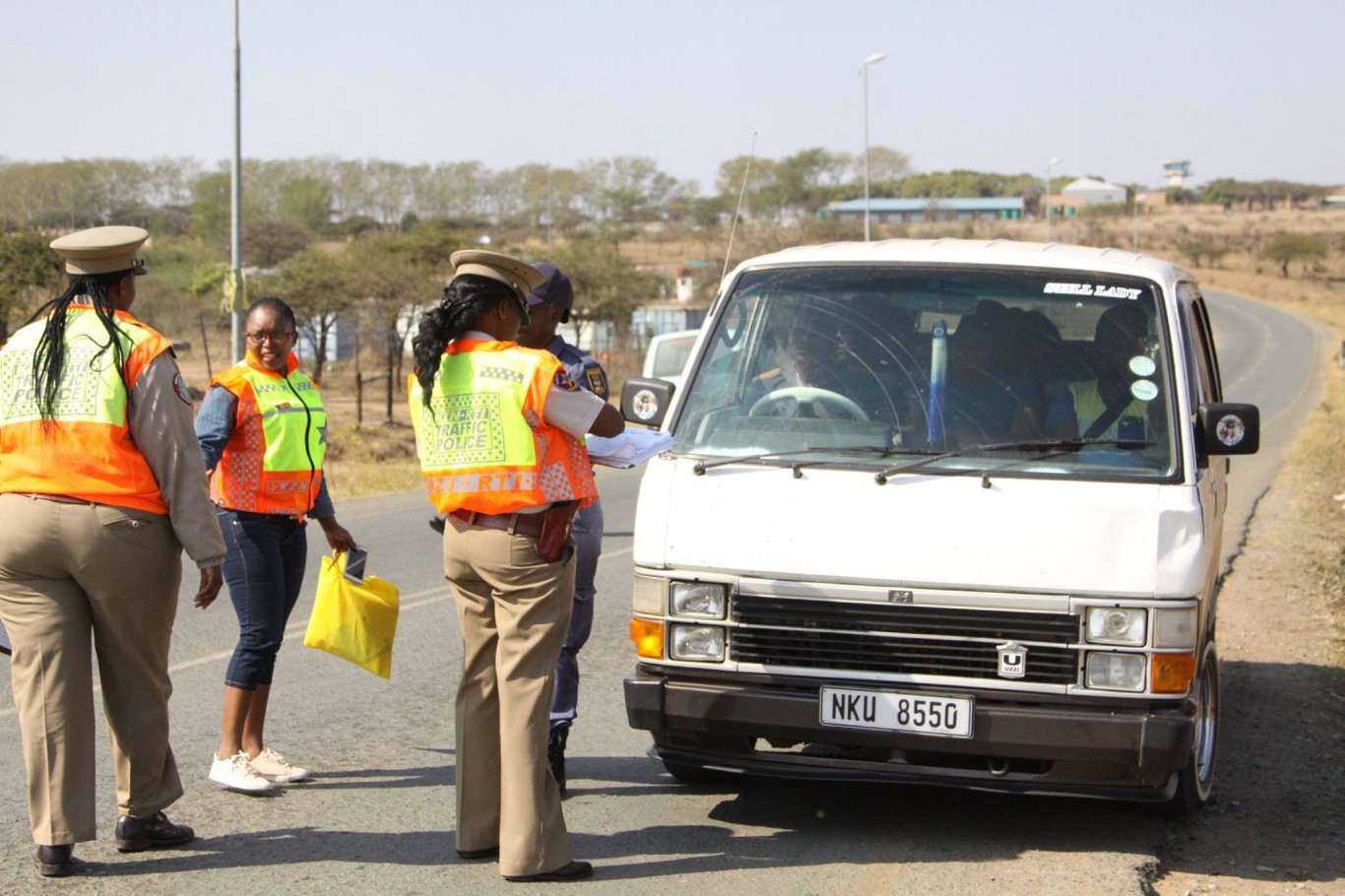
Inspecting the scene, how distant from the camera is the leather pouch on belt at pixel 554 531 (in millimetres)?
4312

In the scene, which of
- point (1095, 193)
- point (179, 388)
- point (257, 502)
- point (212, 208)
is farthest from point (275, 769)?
point (1095, 193)

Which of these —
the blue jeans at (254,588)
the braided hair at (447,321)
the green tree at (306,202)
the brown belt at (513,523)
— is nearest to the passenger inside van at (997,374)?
the brown belt at (513,523)

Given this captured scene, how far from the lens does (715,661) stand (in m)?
4.86

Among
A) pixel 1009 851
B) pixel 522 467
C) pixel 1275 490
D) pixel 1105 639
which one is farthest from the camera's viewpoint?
pixel 1275 490

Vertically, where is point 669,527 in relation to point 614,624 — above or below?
above

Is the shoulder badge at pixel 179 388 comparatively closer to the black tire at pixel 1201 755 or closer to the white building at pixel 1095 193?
the black tire at pixel 1201 755

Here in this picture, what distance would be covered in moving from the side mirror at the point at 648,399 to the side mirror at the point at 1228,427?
1.88 m

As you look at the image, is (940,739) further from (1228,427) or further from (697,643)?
(1228,427)

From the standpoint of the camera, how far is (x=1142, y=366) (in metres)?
5.32

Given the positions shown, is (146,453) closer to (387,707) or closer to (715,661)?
(715,661)

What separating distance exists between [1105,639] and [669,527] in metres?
1.42

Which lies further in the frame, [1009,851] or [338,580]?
[338,580]

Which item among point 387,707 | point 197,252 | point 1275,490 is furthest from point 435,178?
point 387,707

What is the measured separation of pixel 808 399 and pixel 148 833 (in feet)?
8.78
